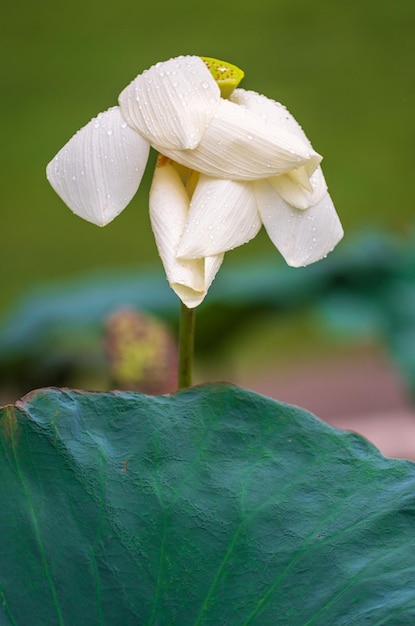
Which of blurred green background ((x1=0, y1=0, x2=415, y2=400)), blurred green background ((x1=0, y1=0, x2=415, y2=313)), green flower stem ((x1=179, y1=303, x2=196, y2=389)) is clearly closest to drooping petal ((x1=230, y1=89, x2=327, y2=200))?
green flower stem ((x1=179, y1=303, x2=196, y2=389))

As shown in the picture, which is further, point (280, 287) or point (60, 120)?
point (60, 120)

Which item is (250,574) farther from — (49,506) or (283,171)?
(283,171)

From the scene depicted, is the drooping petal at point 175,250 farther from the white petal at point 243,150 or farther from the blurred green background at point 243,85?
the blurred green background at point 243,85

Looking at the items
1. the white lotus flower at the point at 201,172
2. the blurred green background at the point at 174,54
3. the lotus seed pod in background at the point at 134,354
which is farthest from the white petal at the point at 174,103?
the blurred green background at the point at 174,54

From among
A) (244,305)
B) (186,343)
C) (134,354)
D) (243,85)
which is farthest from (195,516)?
(243,85)

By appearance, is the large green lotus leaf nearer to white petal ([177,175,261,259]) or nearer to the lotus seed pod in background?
white petal ([177,175,261,259])

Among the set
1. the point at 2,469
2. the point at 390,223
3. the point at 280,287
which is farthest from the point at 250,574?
the point at 390,223
